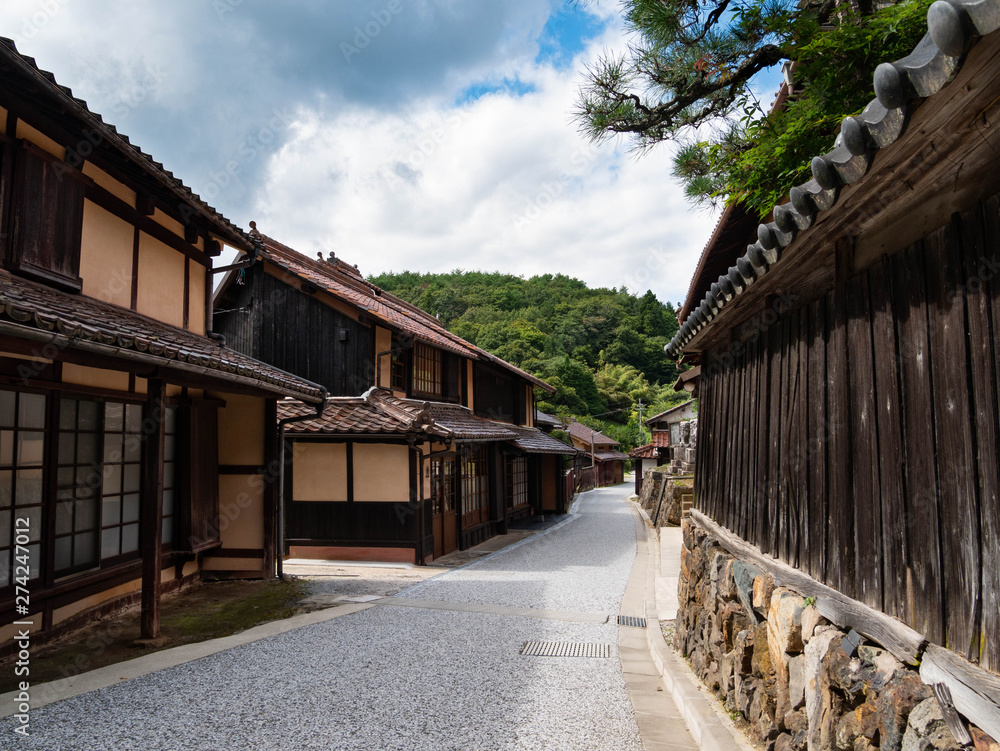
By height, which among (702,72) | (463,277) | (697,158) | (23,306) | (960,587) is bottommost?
(960,587)

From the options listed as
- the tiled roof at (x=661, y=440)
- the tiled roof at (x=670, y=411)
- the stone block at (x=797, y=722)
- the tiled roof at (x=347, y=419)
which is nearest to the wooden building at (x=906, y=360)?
the stone block at (x=797, y=722)

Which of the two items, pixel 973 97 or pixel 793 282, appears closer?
pixel 973 97

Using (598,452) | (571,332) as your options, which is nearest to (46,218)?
(598,452)

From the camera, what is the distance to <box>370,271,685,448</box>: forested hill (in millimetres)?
57125

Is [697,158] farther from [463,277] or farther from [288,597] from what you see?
[463,277]

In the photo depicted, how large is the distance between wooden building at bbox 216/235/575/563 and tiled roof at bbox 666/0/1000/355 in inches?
362

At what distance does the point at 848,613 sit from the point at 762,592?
108cm

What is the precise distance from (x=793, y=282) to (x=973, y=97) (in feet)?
6.36

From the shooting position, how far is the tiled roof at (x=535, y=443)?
18.8 metres

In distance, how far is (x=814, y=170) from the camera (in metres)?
2.15

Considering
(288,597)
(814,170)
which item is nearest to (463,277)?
(288,597)

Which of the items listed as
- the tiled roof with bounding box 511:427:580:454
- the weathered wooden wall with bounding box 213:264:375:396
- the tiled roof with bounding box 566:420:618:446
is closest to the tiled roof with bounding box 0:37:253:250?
the weathered wooden wall with bounding box 213:264:375:396

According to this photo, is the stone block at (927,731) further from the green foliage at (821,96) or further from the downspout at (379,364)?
the downspout at (379,364)

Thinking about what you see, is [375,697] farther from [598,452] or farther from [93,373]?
[598,452]
